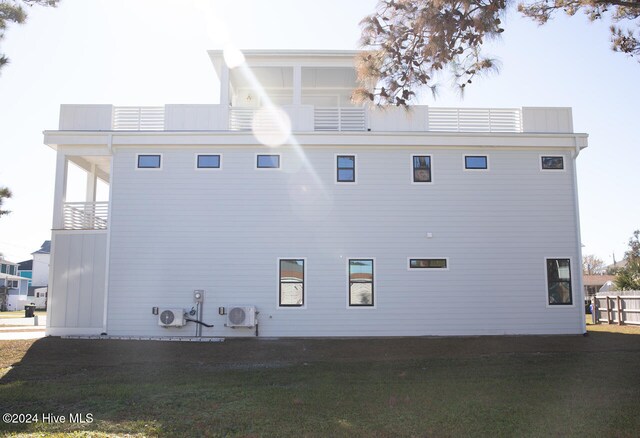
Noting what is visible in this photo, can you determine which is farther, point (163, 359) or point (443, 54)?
point (163, 359)

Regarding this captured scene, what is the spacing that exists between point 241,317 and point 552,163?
32.1 ft

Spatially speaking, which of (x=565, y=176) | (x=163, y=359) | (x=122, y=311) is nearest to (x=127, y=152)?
(x=122, y=311)

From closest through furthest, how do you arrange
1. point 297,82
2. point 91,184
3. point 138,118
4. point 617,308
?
point 138,118 < point 297,82 < point 91,184 < point 617,308

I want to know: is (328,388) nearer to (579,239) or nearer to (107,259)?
(107,259)

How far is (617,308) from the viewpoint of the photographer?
19.9 m

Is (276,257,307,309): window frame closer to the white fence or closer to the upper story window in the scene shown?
the upper story window

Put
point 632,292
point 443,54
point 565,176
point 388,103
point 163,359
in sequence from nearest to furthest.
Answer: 1. point 443,54
2. point 388,103
3. point 163,359
4. point 565,176
5. point 632,292

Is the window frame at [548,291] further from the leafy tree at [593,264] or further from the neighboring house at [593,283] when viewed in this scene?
the leafy tree at [593,264]

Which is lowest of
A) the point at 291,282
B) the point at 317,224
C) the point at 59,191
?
the point at 291,282

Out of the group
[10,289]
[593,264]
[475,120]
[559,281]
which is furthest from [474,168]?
[593,264]

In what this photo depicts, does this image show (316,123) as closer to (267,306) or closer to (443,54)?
(267,306)

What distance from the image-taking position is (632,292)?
1939 cm

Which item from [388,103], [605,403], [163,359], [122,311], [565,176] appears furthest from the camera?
→ [565,176]

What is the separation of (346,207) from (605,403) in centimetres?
886
